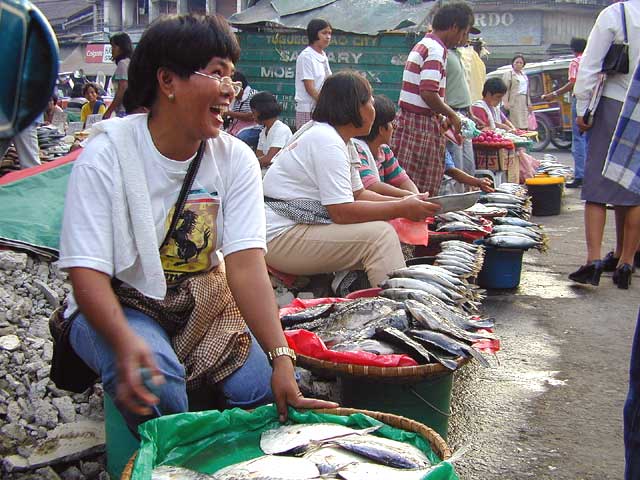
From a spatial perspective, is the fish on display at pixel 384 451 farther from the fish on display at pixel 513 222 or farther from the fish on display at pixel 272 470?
the fish on display at pixel 513 222

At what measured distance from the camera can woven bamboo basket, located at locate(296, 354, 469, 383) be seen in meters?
2.95

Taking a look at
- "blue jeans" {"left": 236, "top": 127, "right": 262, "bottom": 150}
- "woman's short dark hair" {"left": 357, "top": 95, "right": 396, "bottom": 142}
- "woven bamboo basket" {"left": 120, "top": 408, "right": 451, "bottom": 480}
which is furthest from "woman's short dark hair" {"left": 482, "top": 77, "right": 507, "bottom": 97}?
"woven bamboo basket" {"left": 120, "top": 408, "right": 451, "bottom": 480}

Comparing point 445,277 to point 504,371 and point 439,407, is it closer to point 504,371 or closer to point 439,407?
point 504,371

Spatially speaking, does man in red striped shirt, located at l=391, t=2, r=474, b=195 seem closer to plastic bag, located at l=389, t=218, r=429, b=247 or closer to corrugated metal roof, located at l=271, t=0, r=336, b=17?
plastic bag, located at l=389, t=218, r=429, b=247

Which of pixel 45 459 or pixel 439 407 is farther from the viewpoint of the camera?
pixel 439 407

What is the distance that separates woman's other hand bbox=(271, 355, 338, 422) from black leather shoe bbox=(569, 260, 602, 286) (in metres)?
4.23

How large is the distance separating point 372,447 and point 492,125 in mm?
9646

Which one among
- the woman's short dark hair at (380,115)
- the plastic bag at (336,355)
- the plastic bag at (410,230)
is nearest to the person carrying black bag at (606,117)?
the woman's short dark hair at (380,115)

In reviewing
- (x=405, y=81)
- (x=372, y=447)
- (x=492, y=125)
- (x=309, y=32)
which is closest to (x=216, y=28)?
(x=372, y=447)

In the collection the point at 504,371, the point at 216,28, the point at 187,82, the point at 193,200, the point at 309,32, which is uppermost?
the point at 309,32

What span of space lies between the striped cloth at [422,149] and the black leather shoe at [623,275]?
188 centimetres

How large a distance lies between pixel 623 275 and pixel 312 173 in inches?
119

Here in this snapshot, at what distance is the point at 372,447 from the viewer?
2.29 meters

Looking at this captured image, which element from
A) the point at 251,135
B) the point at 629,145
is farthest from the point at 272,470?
the point at 251,135
